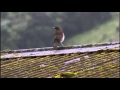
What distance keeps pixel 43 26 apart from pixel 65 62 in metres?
74.7

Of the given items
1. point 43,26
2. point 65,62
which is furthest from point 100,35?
point 65,62

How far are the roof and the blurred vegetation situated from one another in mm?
64260

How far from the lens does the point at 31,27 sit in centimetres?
8988

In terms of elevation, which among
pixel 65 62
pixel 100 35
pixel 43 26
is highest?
pixel 43 26

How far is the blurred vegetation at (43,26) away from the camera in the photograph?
84.2m

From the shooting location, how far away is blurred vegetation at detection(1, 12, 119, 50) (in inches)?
3314

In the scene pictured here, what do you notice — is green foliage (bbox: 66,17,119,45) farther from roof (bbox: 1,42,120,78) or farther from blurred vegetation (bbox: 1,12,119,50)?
roof (bbox: 1,42,120,78)

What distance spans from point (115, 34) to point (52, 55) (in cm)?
7061

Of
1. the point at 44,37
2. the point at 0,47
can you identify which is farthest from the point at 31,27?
the point at 0,47

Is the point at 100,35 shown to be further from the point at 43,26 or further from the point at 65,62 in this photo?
the point at 65,62

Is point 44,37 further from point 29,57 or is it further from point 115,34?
point 29,57

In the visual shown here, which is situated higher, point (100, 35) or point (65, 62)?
point (100, 35)

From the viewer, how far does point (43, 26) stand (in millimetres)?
89562
